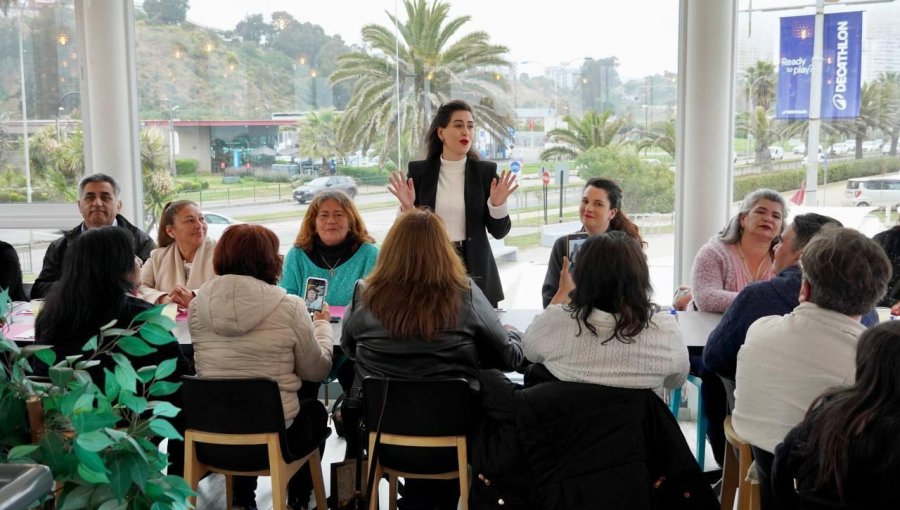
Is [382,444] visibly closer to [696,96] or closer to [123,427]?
[123,427]

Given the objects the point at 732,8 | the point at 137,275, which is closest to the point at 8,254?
the point at 137,275

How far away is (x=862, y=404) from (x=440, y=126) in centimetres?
284

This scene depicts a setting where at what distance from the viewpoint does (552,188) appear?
5.51m

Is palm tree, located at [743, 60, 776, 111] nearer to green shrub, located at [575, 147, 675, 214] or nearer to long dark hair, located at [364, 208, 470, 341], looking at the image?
green shrub, located at [575, 147, 675, 214]

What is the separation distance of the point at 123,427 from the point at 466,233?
123 inches

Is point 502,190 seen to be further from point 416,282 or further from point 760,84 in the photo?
point 760,84

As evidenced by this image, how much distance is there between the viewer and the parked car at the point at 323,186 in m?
5.62

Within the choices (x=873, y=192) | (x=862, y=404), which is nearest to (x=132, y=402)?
(x=862, y=404)

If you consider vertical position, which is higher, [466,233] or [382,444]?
[466,233]

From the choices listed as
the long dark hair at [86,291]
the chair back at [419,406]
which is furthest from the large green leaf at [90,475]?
the long dark hair at [86,291]

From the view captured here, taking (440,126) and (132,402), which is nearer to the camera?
(132,402)

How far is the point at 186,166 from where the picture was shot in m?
5.73

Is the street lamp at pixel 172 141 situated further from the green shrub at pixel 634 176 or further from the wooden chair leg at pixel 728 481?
the wooden chair leg at pixel 728 481

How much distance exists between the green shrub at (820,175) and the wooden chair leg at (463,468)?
10.3 ft
